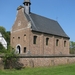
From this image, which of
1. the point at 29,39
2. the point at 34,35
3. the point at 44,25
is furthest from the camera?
the point at 44,25

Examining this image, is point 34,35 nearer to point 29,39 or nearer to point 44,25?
point 29,39

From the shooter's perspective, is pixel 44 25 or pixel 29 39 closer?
pixel 29 39

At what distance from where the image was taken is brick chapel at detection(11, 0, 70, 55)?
29.3 meters

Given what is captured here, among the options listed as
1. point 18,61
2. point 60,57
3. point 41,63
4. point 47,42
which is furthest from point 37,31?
point 18,61

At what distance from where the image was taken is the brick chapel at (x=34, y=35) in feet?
96.0

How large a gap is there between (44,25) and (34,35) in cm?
482

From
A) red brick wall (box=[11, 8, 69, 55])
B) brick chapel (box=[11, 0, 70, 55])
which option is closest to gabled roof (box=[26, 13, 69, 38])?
brick chapel (box=[11, 0, 70, 55])

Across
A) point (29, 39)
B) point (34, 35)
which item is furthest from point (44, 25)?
point (29, 39)

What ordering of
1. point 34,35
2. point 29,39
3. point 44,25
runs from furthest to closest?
1. point 44,25
2. point 34,35
3. point 29,39

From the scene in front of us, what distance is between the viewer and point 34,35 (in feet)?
96.9

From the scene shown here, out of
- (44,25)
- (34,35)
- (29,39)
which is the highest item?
(44,25)

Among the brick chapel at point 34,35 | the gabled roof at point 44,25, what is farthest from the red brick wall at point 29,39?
the gabled roof at point 44,25

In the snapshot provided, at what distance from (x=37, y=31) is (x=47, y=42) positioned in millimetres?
4025

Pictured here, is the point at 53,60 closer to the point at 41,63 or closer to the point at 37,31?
the point at 41,63
